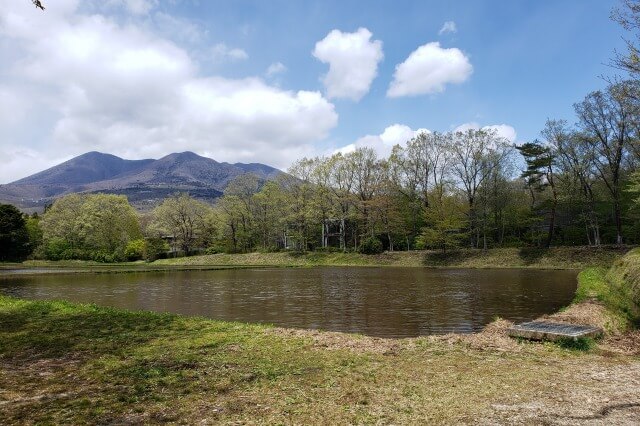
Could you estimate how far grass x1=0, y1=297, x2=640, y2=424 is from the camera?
20.7 feet

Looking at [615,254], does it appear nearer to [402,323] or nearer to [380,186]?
[380,186]

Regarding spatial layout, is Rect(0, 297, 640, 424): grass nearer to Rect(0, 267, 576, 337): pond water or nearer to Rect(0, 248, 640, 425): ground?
Rect(0, 248, 640, 425): ground

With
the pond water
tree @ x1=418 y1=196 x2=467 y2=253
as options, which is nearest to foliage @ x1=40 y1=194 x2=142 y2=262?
the pond water

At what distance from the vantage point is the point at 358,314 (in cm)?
1919

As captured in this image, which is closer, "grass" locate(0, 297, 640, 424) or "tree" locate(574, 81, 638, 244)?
"grass" locate(0, 297, 640, 424)

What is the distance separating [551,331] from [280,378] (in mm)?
7781

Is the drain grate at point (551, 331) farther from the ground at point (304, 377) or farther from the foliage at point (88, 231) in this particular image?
the foliage at point (88, 231)

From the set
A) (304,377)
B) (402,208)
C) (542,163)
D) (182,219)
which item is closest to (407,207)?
(402,208)

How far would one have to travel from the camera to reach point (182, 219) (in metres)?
88.7

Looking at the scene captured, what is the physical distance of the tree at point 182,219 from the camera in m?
87.5

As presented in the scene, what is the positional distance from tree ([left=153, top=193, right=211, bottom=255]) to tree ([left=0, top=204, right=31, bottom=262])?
77.9 ft

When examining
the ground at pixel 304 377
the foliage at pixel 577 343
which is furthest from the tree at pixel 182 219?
the foliage at pixel 577 343

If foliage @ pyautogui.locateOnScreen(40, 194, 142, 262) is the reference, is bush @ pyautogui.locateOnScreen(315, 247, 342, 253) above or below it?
below

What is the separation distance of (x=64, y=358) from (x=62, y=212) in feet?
307
